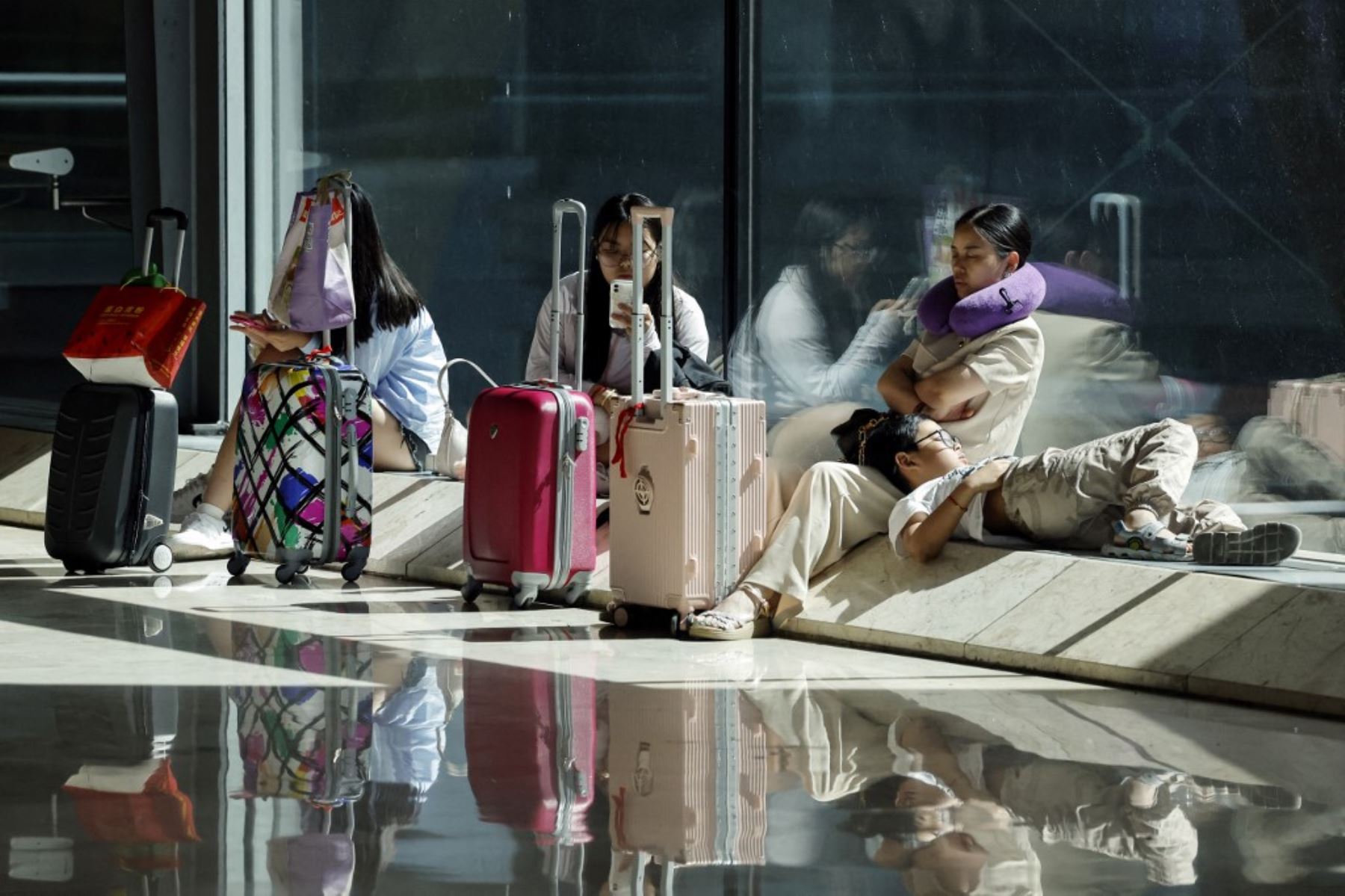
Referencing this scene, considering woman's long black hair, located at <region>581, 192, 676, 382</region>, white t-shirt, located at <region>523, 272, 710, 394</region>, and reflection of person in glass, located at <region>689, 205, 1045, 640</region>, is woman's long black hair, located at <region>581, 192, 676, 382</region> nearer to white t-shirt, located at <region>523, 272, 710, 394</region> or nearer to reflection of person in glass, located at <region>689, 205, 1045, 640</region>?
white t-shirt, located at <region>523, 272, 710, 394</region>

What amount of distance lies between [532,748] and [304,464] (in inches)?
100

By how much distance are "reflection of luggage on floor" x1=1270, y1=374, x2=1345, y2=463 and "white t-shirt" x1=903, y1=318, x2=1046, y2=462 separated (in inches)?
25.8

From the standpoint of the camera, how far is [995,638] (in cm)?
524

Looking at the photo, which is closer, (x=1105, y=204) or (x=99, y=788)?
(x=99, y=788)

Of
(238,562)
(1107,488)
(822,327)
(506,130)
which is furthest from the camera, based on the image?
(506,130)

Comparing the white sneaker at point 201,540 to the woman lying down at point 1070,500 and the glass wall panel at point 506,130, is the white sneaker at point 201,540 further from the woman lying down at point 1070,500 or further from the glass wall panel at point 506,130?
the woman lying down at point 1070,500

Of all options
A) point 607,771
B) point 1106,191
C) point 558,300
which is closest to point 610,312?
point 558,300

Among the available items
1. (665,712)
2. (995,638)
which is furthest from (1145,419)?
(665,712)

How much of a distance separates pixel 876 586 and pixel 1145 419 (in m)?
0.96

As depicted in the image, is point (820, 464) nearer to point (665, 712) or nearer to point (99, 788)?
point (665, 712)

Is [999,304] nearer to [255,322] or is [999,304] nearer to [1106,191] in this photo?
[1106,191]

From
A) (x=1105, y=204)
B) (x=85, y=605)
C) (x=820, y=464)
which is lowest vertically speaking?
(x=85, y=605)

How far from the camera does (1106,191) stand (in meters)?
5.99

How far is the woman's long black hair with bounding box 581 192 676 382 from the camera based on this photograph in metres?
6.55
